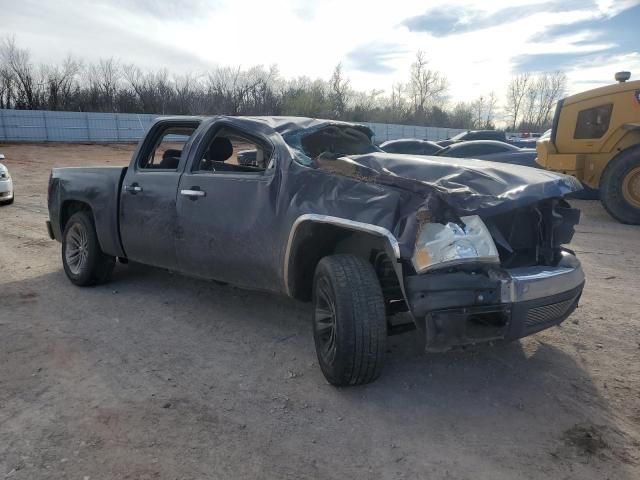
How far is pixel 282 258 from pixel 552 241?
1776 millimetres

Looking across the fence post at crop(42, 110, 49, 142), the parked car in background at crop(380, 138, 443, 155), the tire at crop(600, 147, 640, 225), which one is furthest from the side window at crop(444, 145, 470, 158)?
the fence post at crop(42, 110, 49, 142)

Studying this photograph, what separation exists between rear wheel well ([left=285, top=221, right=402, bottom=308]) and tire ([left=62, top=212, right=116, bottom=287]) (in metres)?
2.60

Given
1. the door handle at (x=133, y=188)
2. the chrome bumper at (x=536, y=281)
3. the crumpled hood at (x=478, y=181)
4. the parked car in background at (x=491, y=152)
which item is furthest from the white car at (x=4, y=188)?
the chrome bumper at (x=536, y=281)

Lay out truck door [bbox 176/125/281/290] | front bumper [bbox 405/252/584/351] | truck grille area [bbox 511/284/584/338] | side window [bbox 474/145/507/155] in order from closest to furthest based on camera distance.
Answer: front bumper [bbox 405/252/584/351]
truck grille area [bbox 511/284/584/338]
truck door [bbox 176/125/281/290]
side window [bbox 474/145/507/155]

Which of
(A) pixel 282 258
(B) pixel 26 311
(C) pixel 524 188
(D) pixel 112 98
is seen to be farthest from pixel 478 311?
(D) pixel 112 98

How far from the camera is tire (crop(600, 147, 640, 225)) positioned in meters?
8.52

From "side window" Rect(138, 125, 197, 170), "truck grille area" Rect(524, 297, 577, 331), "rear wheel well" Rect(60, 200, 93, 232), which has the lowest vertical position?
A: "rear wheel well" Rect(60, 200, 93, 232)

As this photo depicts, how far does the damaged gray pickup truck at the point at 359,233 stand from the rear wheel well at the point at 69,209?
922 mm

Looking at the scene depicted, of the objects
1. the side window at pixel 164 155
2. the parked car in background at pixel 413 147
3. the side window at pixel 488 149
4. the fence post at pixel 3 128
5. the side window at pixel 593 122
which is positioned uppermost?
the side window at pixel 593 122

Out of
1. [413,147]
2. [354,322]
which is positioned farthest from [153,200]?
[413,147]

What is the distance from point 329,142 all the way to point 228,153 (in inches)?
36.7

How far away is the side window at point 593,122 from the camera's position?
30.1ft

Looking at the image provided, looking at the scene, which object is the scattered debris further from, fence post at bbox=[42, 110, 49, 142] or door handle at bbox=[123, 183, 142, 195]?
fence post at bbox=[42, 110, 49, 142]

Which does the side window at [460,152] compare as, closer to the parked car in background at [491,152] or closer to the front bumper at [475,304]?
the parked car in background at [491,152]
